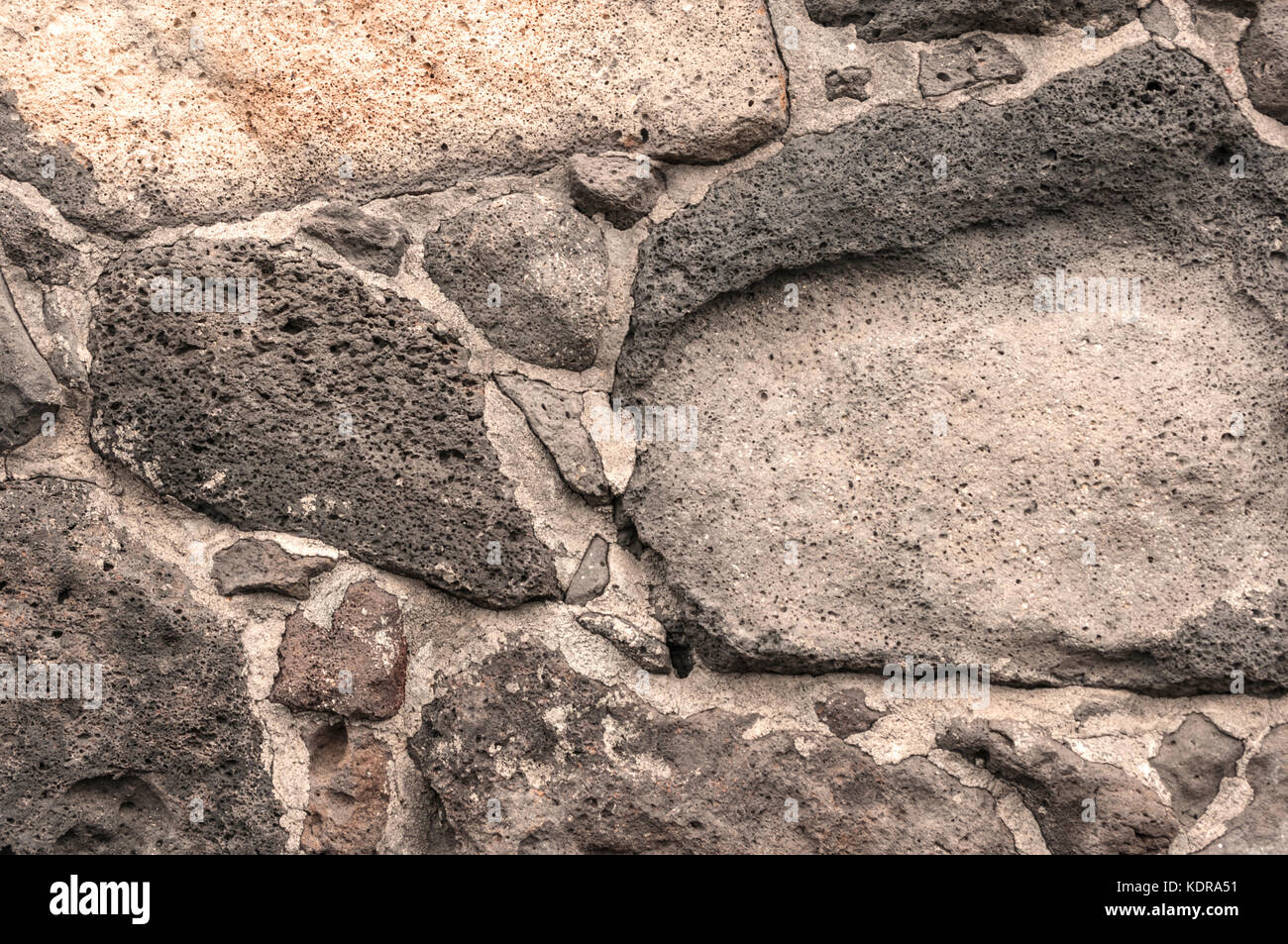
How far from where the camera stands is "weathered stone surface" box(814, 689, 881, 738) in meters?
1.43

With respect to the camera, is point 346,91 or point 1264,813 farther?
point 346,91

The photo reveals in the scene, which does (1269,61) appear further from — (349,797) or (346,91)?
(349,797)

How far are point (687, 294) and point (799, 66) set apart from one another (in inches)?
13.4

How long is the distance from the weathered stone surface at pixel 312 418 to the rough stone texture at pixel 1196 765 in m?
0.79

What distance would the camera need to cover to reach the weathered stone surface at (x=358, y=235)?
1486 millimetres

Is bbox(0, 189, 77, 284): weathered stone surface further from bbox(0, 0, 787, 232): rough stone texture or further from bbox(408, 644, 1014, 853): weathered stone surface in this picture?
bbox(408, 644, 1014, 853): weathered stone surface

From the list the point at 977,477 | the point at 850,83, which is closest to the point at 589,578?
the point at 977,477

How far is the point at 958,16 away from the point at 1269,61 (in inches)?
15.2

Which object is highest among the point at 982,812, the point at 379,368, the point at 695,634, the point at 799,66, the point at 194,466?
the point at 799,66

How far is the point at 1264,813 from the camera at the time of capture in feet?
4.56

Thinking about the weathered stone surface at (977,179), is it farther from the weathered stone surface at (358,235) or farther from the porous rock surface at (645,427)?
the weathered stone surface at (358,235)

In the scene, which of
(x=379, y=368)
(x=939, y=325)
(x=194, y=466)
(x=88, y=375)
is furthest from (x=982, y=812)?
(x=88, y=375)

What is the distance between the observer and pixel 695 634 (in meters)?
1.45

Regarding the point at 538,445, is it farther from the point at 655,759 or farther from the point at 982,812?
the point at 982,812
